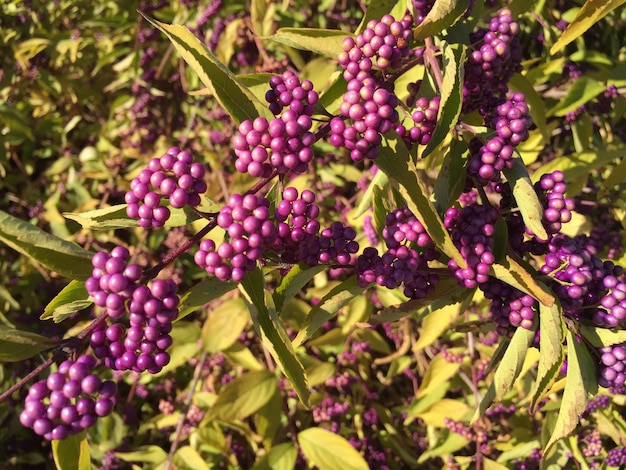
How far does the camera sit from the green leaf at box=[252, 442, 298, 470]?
229 centimetres

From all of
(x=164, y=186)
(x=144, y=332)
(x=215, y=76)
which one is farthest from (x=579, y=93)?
(x=144, y=332)

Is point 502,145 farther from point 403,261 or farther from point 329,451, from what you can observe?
point 329,451

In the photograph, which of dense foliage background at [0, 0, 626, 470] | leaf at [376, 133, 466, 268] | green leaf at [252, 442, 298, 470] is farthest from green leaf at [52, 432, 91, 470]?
green leaf at [252, 442, 298, 470]

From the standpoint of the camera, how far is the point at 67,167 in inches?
142

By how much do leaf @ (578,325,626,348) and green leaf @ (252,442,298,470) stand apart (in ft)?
5.20

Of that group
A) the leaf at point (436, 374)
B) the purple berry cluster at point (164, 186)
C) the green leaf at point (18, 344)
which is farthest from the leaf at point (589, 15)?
the leaf at point (436, 374)

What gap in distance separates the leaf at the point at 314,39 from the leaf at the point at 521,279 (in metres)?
0.79

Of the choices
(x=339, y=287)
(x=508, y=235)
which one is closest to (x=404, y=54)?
(x=508, y=235)

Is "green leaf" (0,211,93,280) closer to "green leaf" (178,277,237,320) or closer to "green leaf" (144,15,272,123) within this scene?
"green leaf" (178,277,237,320)

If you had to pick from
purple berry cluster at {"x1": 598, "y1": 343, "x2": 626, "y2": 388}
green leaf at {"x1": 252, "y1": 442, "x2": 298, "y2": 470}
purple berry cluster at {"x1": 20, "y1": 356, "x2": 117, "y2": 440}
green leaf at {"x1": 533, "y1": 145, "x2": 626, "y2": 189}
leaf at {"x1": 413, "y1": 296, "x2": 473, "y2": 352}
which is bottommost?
green leaf at {"x1": 252, "y1": 442, "x2": 298, "y2": 470}

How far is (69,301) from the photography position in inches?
43.3

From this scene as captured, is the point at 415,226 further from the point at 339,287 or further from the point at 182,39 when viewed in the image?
the point at 182,39

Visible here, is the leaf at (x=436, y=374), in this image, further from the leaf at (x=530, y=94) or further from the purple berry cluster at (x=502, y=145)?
the purple berry cluster at (x=502, y=145)

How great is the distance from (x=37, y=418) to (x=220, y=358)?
1797 mm
